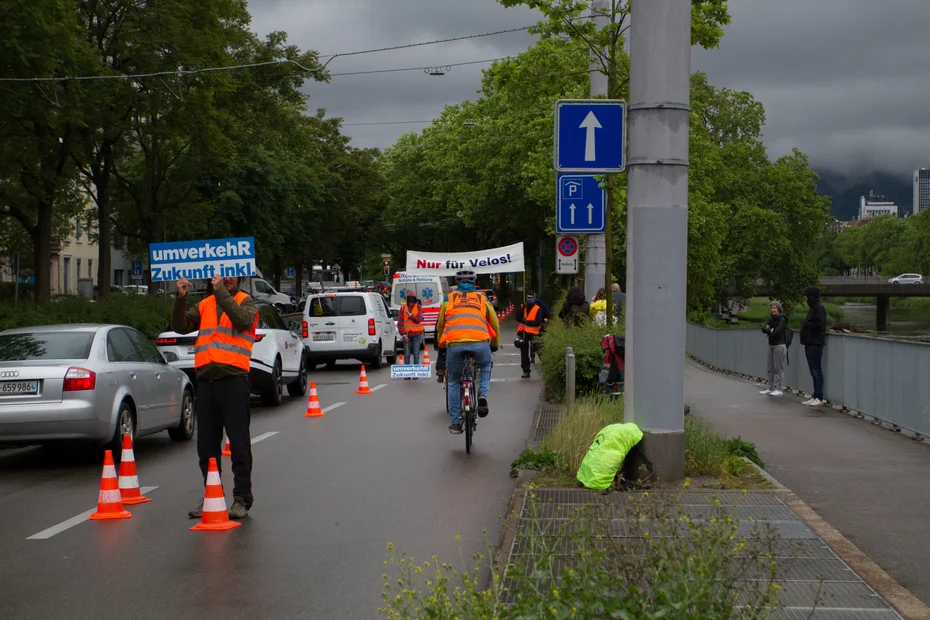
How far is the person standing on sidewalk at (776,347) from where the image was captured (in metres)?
20.6

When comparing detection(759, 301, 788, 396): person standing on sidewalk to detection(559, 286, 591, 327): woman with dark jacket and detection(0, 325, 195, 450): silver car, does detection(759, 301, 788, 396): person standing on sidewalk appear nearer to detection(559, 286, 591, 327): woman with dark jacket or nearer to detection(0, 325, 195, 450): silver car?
detection(559, 286, 591, 327): woman with dark jacket

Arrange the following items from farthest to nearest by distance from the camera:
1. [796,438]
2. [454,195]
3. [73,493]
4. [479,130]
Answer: [454,195]
[479,130]
[796,438]
[73,493]

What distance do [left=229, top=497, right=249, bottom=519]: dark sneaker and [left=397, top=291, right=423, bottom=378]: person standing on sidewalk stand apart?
605 inches

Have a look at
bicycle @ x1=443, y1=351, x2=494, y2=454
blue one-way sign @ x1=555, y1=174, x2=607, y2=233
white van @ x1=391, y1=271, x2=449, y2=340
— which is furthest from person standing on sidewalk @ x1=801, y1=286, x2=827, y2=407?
white van @ x1=391, y1=271, x2=449, y2=340

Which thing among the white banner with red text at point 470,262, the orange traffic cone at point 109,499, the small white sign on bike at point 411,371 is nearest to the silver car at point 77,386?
the orange traffic cone at point 109,499

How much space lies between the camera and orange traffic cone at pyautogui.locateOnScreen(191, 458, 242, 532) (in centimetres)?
842

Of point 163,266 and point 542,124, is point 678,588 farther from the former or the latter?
point 542,124

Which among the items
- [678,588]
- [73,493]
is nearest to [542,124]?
[73,493]

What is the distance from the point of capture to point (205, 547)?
7766 mm

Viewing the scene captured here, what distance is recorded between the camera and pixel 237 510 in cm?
873

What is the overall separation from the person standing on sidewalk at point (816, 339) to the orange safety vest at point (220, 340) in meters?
11.7

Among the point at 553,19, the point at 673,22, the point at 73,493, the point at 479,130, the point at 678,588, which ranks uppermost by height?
the point at 479,130

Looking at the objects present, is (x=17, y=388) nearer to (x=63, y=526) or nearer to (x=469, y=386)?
(x=63, y=526)

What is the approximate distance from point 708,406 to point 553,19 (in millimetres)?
6210
